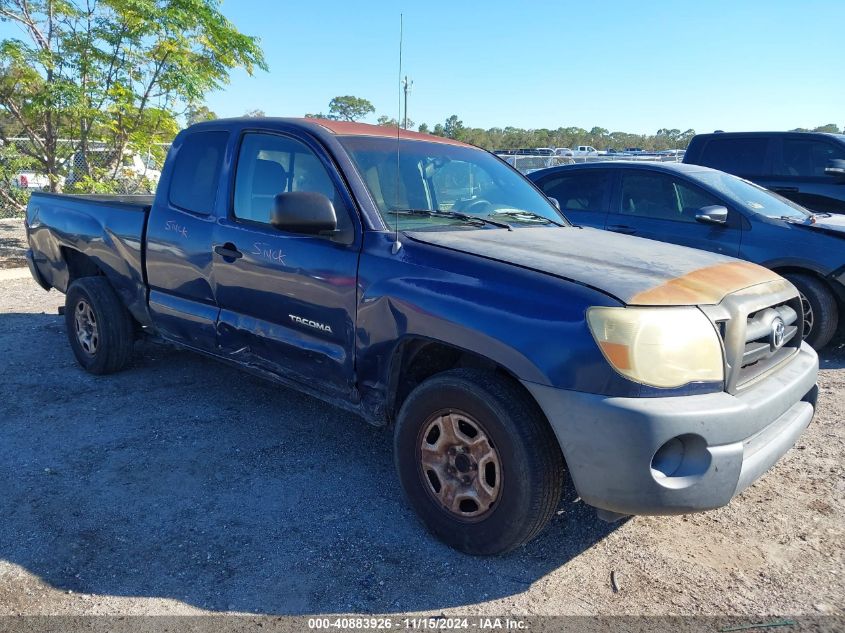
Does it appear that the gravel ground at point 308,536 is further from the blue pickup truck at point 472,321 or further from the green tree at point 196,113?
the green tree at point 196,113

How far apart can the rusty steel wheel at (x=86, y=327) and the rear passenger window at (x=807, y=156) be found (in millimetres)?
8035

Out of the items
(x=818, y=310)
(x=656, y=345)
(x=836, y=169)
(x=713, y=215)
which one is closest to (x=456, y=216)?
(x=656, y=345)

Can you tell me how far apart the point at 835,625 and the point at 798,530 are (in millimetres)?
704

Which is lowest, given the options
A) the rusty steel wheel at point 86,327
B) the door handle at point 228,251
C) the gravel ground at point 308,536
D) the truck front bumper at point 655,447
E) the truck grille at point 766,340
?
the gravel ground at point 308,536

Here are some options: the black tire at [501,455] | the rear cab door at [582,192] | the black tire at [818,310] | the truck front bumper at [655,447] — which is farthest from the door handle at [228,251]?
the black tire at [818,310]

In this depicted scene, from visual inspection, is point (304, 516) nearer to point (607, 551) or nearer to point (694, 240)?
point (607, 551)

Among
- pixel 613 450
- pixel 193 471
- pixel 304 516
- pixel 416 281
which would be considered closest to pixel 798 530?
pixel 613 450

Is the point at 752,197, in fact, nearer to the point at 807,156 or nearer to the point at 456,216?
the point at 807,156

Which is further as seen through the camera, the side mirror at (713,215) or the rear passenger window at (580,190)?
the rear passenger window at (580,190)

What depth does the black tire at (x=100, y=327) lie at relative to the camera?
4.77 metres

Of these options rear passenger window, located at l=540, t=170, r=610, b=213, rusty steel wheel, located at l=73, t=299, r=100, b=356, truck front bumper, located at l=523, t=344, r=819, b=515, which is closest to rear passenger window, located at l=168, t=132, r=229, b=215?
rusty steel wheel, located at l=73, t=299, r=100, b=356

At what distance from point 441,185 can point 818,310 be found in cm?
382

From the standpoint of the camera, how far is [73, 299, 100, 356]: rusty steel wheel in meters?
4.90

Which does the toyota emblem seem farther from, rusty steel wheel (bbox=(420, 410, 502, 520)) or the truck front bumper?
rusty steel wheel (bbox=(420, 410, 502, 520))
